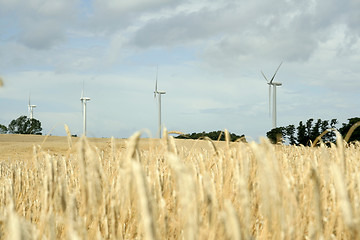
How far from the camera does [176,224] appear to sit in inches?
93.4

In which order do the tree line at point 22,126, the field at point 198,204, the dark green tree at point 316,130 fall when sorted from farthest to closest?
the tree line at point 22,126 < the dark green tree at point 316,130 < the field at point 198,204

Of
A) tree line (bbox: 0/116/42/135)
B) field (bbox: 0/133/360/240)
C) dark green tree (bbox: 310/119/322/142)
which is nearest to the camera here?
field (bbox: 0/133/360/240)

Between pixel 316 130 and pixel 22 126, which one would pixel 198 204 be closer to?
pixel 316 130

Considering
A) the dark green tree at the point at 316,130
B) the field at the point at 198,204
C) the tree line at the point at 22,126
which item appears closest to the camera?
the field at the point at 198,204

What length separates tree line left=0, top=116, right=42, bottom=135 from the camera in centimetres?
4446

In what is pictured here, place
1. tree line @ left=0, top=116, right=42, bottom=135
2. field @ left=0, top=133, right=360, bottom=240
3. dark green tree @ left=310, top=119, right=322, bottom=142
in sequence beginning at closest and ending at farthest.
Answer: field @ left=0, top=133, right=360, bottom=240 < dark green tree @ left=310, top=119, right=322, bottom=142 < tree line @ left=0, top=116, right=42, bottom=135

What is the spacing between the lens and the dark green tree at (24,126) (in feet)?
146

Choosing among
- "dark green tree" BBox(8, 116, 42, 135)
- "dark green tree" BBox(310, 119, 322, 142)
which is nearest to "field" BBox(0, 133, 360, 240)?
"dark green tree" BBox(310, 119, 322, 142)

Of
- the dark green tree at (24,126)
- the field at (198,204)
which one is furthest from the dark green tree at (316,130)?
the dark green tree at (24,126)

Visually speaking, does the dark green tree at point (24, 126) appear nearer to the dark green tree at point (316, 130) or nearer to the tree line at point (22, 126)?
the tree line at point (22, 126)

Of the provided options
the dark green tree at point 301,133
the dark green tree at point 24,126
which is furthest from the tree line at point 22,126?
the dark green tree at point 301,133

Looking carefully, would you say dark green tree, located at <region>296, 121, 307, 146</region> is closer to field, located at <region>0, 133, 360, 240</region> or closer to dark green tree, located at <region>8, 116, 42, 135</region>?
field, located at <region>0, 133, 360, 240</region>

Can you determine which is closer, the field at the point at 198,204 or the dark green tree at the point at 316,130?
the field at the point at 198,204

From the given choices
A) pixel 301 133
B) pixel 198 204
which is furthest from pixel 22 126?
pixel 198 204
